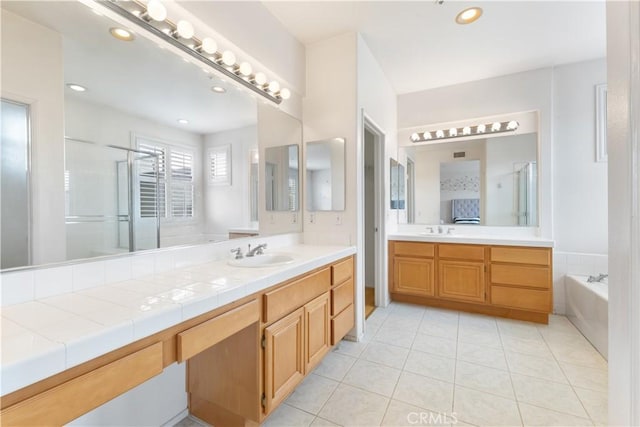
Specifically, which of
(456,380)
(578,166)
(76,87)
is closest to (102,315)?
(76,87)

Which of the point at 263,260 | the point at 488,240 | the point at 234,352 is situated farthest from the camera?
the point at 488,240

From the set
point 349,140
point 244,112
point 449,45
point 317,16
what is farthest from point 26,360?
point 449,45

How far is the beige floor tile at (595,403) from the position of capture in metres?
1.45

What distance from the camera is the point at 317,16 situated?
2.13 metres

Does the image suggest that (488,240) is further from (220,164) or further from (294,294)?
(220,164)

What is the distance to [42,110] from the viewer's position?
40.4 inches

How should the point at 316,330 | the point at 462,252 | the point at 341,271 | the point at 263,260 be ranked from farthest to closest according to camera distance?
the point at 462,252
the point at 341,271
the point at 263,260
the point at 316,330

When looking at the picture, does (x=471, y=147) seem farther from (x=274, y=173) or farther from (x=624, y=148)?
(x=624, y=148)

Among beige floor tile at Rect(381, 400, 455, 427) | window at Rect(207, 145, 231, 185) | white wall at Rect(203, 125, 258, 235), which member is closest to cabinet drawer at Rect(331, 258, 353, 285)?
white wall at Rect(203, 125, 258, 235)

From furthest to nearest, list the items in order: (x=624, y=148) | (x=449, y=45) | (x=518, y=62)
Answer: (x=518, y=62) < (x=449, y=45) < (x=624, y=148)

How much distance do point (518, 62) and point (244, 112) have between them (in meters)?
2.91

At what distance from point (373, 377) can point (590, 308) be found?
202 centimetres

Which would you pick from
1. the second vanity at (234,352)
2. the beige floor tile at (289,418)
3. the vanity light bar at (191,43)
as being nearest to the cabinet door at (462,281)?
the second vanity at (234,352)

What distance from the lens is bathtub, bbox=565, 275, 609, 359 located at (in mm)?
2053
